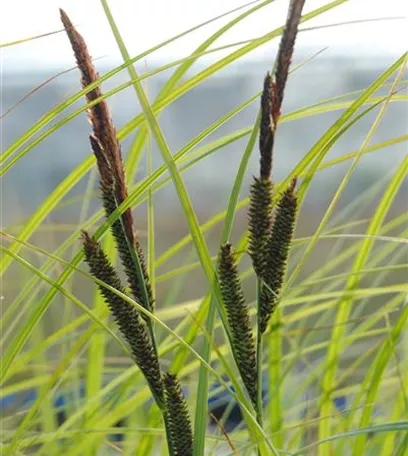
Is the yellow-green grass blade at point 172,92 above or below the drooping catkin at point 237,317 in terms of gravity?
above

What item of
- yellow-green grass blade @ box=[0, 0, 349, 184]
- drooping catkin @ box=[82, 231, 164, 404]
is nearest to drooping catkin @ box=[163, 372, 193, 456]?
drooping catkin @ box=[82, 231, 164, 404]

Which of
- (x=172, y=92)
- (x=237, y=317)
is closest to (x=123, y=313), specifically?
(x=237, y=317)

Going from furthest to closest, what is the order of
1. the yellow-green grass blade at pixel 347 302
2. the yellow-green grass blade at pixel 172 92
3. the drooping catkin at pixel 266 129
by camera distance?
the yellow-green grass blade at pixel 347 302
the yellow-green grass blade at pixel 172 92
the drooping catkin at pixel 266 129

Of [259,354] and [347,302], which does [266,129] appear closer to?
[259,354]

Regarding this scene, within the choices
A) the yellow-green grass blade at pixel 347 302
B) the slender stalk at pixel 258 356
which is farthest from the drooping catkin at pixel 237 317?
the yellow-green grass blade at pixel 347 302

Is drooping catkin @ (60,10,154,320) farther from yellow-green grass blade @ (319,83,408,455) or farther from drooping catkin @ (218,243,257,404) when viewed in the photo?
yellow-green grass blade @ (319,83,408,455)

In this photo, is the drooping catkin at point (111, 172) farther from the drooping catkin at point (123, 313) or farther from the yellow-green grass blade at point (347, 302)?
the yellow-green grass blade at point (347, 302)
